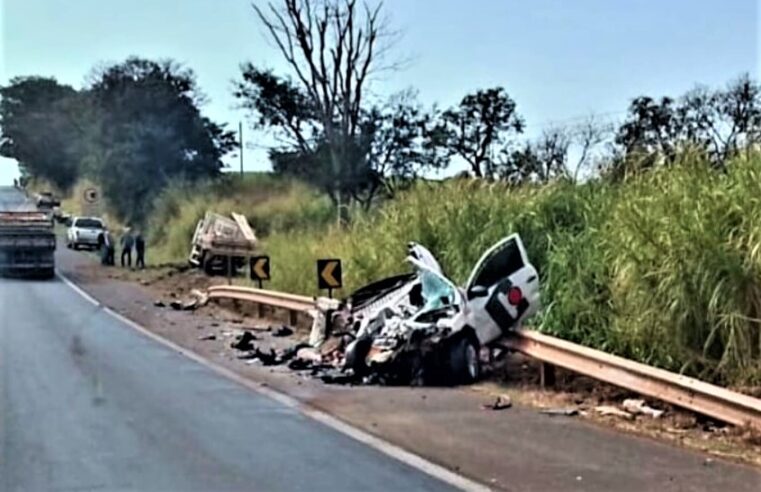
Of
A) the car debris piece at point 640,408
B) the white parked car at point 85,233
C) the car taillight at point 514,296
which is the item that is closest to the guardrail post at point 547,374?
the car taillight at point 514,296

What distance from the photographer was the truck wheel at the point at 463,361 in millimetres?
12547

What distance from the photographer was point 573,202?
1516cm

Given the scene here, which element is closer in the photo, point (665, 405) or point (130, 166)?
point (665, 405)

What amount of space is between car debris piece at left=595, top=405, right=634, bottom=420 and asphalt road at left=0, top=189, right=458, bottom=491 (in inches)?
96.5

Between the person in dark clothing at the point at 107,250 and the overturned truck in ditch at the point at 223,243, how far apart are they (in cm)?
270

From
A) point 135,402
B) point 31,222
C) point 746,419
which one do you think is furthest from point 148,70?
point 746,419

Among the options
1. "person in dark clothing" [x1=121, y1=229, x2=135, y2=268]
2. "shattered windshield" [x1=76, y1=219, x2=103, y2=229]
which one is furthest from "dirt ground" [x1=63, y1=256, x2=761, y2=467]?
"person in dark clothing" [x1=121, y1=229, x2=135, y2=268]

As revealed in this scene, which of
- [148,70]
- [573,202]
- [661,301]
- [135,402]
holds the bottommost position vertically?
[135,402]

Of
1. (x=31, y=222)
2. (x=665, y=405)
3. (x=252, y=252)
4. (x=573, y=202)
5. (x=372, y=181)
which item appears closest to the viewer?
(x=665, y=405)

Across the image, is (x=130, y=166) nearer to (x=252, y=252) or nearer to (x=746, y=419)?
(x=252, y=252)

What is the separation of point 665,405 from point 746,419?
1.37 meters

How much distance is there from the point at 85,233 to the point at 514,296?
2600 centimetres

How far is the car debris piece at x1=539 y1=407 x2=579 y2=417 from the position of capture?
10312 millimetres

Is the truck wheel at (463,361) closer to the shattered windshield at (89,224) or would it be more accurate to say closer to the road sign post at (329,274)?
the road sign post at (329,274)
